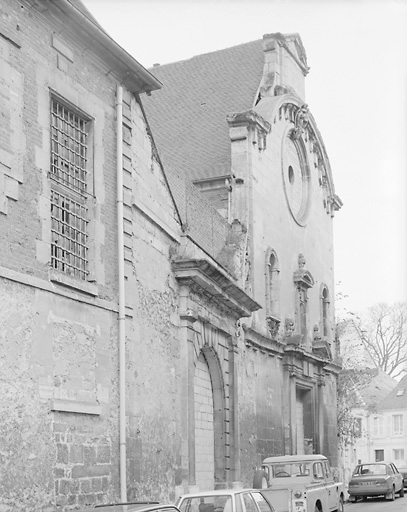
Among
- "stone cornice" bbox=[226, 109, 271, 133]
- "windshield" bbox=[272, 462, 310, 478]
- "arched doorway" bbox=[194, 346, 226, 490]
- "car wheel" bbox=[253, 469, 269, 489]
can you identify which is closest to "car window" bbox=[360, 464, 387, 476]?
"arched doorway" bbox=[194, 346, 226, 490]

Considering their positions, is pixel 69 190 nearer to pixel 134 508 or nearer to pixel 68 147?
pixel 68 147

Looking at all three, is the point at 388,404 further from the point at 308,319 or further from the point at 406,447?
the point at 308,319

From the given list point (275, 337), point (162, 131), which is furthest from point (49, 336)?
point (162, 131)

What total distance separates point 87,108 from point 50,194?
6.65ft

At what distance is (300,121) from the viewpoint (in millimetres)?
34719

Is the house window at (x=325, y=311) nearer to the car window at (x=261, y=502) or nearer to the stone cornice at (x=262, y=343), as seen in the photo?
the stone cornice at (x=262, y=343)

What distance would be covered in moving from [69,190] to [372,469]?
70.6 feet

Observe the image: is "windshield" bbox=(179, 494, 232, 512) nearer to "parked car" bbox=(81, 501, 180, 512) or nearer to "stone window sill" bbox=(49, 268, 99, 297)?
"parked car" bbox=(81, 501, 180, 512)

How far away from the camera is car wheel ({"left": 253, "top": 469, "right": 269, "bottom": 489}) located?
19.8 m

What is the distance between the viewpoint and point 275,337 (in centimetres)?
3080

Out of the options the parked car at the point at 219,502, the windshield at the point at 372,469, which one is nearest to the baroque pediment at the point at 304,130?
the windshield at the point at 372,469

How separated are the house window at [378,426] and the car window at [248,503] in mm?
65428

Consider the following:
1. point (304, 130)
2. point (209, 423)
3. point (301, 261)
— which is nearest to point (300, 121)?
point (304, 130)

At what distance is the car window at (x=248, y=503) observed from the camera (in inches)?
514
